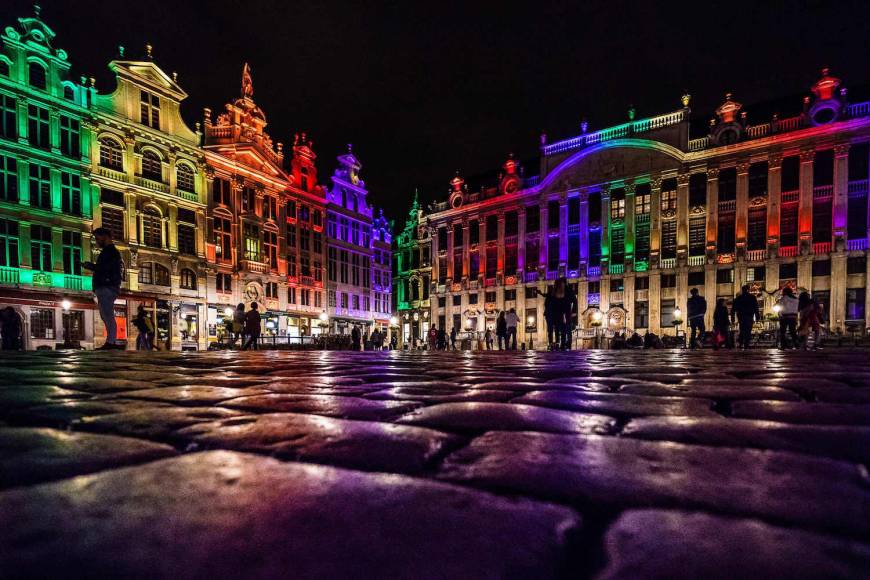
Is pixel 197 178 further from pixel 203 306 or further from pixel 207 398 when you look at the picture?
pixel 207 398

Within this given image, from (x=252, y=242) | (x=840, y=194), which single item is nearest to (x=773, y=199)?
(x=840, y=194)

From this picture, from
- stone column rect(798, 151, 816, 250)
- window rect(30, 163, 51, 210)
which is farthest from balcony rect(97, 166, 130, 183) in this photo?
stone column rect(798, 151, 816, 250)

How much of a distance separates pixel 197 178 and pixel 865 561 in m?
37.8

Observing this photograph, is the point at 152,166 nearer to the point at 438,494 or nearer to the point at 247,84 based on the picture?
the point at 247,84

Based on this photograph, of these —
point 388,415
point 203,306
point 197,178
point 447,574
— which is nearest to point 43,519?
point 447,574

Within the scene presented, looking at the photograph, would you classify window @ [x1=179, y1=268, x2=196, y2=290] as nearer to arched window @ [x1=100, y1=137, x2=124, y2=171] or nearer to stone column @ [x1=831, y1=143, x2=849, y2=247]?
arched window @ [x1=100, y1=137, x2=124, y2=171]

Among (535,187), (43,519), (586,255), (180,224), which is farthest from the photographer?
(535,187)

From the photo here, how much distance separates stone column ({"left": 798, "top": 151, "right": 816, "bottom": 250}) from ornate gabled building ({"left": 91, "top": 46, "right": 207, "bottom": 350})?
1488 inches

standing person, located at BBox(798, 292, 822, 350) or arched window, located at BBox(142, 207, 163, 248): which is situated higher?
arched window, located at BBox(142, 207, 163, 248)

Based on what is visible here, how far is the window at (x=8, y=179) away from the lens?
2436 centimetres

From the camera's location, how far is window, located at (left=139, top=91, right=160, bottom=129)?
99.8ft

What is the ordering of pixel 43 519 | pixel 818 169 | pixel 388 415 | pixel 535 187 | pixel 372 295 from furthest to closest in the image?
pixel 372 295, pixel 535 187, pixel 818 169, pixel 388 415, pixel 43 519

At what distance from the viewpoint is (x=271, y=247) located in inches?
1523

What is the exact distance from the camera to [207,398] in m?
2.18
